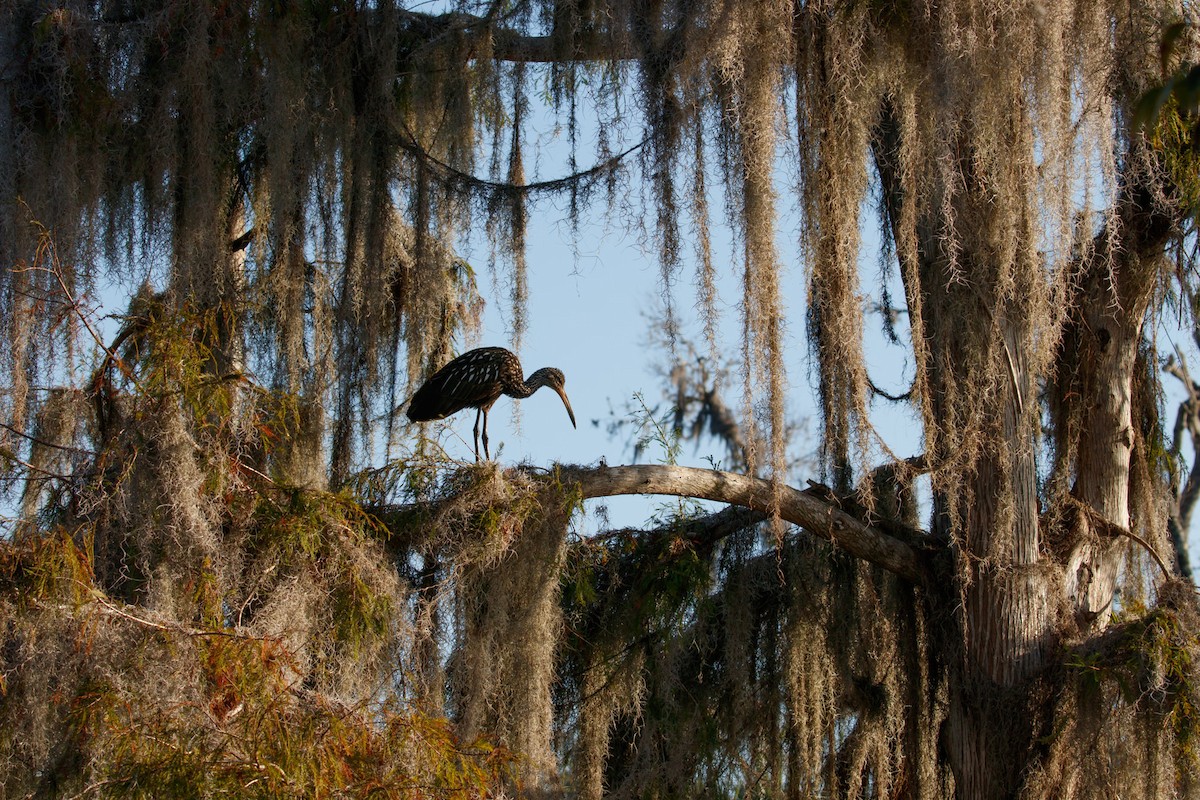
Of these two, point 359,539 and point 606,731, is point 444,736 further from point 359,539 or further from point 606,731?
point 606,731

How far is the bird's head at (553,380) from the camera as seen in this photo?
6.01 metres

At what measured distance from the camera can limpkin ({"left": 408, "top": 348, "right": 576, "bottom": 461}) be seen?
532 cm

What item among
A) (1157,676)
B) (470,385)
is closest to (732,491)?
(470,385)

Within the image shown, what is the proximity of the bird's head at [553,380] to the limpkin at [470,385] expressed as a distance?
1.18ft

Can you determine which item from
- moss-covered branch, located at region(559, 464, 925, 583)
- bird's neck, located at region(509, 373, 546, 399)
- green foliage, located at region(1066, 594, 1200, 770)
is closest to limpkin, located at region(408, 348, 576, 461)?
bird's neck, located at region(509, 373, 546, 399)

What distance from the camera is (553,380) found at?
6066mm

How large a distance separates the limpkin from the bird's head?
36 centimetres

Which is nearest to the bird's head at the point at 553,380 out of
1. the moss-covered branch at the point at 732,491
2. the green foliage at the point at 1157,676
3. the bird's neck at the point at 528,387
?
the bird's neck at the point at 528,387

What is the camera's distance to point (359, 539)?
3963 mm

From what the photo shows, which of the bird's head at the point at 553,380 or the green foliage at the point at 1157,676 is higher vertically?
the bird's head at the point at 553,380

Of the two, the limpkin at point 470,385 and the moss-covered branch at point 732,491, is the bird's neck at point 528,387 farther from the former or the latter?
the moss-covered branch at point 732,491

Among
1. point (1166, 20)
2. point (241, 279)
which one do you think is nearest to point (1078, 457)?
point (1166, 20)

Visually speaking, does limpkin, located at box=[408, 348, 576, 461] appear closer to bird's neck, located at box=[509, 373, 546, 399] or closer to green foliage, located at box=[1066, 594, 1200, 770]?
bird's neck, located at box=[509, 373, 546, 399]

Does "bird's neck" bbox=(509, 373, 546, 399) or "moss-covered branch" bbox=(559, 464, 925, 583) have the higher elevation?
"bird's neck" bbox=(509, 373, 546, 399)
